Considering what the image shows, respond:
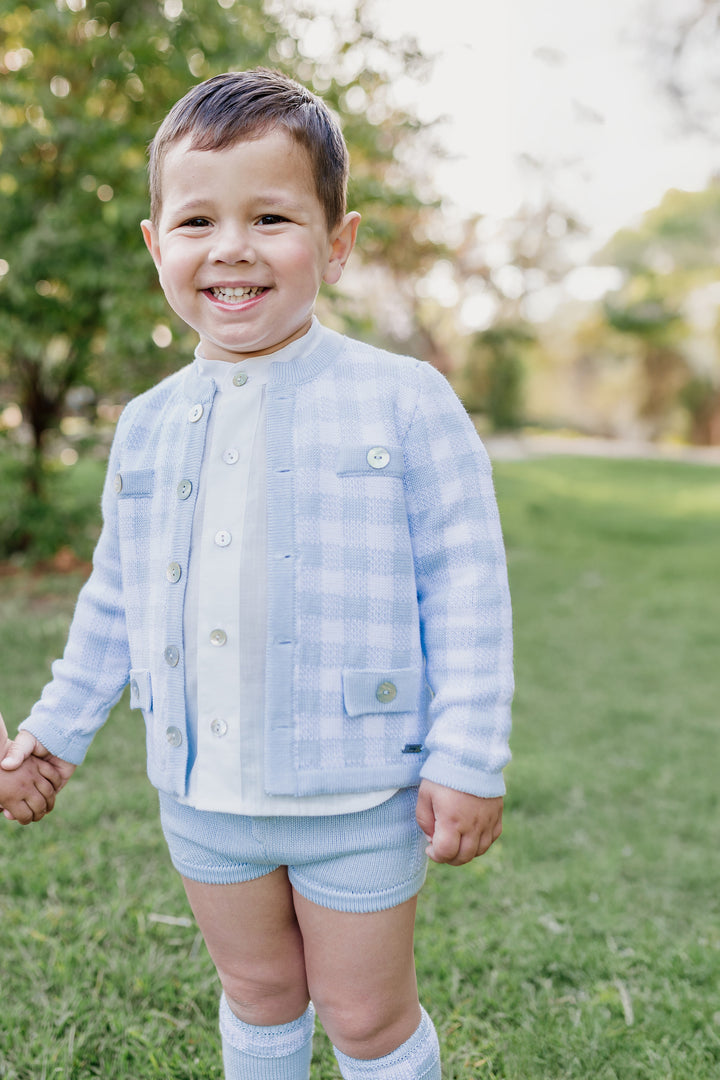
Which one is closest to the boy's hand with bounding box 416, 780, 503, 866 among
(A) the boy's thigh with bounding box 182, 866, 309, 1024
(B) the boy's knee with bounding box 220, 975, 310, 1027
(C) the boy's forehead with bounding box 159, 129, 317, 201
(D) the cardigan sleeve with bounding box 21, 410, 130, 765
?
(A) the boy's thigh with bounding box 182, 866, 309, 1024

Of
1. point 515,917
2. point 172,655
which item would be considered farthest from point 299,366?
point 515,917

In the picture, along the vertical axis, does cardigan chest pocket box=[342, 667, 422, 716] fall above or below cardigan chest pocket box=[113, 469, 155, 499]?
below

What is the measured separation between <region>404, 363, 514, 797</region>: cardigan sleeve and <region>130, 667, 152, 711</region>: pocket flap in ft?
1.30

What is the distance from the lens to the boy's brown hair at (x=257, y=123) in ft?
4.01

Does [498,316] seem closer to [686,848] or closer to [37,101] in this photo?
[37,101]

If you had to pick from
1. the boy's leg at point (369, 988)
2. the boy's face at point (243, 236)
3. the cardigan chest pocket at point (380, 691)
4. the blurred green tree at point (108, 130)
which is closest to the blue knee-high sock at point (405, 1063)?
the boy's leg at point (369, 988)

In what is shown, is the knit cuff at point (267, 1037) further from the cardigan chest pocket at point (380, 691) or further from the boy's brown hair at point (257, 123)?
the boy's brown hair at point (257, 123)

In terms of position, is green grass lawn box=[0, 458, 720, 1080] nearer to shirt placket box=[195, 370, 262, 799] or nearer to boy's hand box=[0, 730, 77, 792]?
boy's hand box=[0, 730, 77, 792]

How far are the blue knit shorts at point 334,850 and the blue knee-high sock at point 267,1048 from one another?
28 cm

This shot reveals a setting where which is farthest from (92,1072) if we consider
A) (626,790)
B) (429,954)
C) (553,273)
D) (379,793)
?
(553,273)

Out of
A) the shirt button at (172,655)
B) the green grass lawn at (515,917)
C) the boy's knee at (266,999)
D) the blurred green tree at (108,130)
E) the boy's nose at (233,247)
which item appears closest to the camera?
the boy's nose at (233,247)

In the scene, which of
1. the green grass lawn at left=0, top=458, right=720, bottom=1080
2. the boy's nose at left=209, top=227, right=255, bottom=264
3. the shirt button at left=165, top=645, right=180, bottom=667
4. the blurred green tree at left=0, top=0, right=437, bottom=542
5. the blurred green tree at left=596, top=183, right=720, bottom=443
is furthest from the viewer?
the blurred green tree at left=596, top=183, right=720, bottom=443

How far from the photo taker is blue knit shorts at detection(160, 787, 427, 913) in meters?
1.29

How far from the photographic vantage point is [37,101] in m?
5.34
